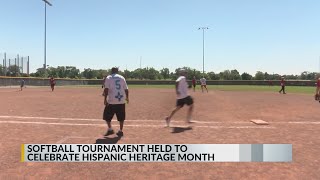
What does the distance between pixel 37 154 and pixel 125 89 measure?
284 cm

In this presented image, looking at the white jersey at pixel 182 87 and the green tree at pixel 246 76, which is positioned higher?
the green tree at pixel 246 76

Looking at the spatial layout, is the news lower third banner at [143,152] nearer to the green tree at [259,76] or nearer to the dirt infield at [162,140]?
the dirt infield at [162,140]

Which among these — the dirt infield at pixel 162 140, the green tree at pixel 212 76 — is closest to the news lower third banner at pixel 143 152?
the dirt infield at pixel 162 140

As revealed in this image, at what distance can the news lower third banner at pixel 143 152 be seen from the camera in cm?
564

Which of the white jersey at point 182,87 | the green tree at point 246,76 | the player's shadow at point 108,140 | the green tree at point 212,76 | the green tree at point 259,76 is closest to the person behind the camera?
the player's shadow at point 108,140

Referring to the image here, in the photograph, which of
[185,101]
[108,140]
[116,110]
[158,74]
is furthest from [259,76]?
[108,140]

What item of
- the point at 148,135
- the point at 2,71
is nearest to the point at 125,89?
the point at 148,135

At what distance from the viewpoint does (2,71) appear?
49.0m

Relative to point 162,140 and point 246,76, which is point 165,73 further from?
point 162,140

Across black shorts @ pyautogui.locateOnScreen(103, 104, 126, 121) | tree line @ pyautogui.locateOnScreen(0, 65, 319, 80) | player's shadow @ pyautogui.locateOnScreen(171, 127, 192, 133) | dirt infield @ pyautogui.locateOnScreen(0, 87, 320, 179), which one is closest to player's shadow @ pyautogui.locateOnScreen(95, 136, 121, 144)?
dirt infield @ pyautogui.locateOnScreen(0, 87, 320, 179)

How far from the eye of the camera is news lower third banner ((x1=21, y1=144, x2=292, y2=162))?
18.5ft

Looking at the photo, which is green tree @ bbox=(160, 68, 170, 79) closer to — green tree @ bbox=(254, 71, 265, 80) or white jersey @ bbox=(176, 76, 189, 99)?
green tree @ bbox=(254, 71, 265, 80)

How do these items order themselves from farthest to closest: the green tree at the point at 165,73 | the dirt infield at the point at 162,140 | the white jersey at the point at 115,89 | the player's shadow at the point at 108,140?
the green tree at the point at 165,73 → the white jersey at the point at 115,89 → the player's shadow at the point at 108,140 → the dirt infield at the point at 162,140

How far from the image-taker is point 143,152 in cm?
592
